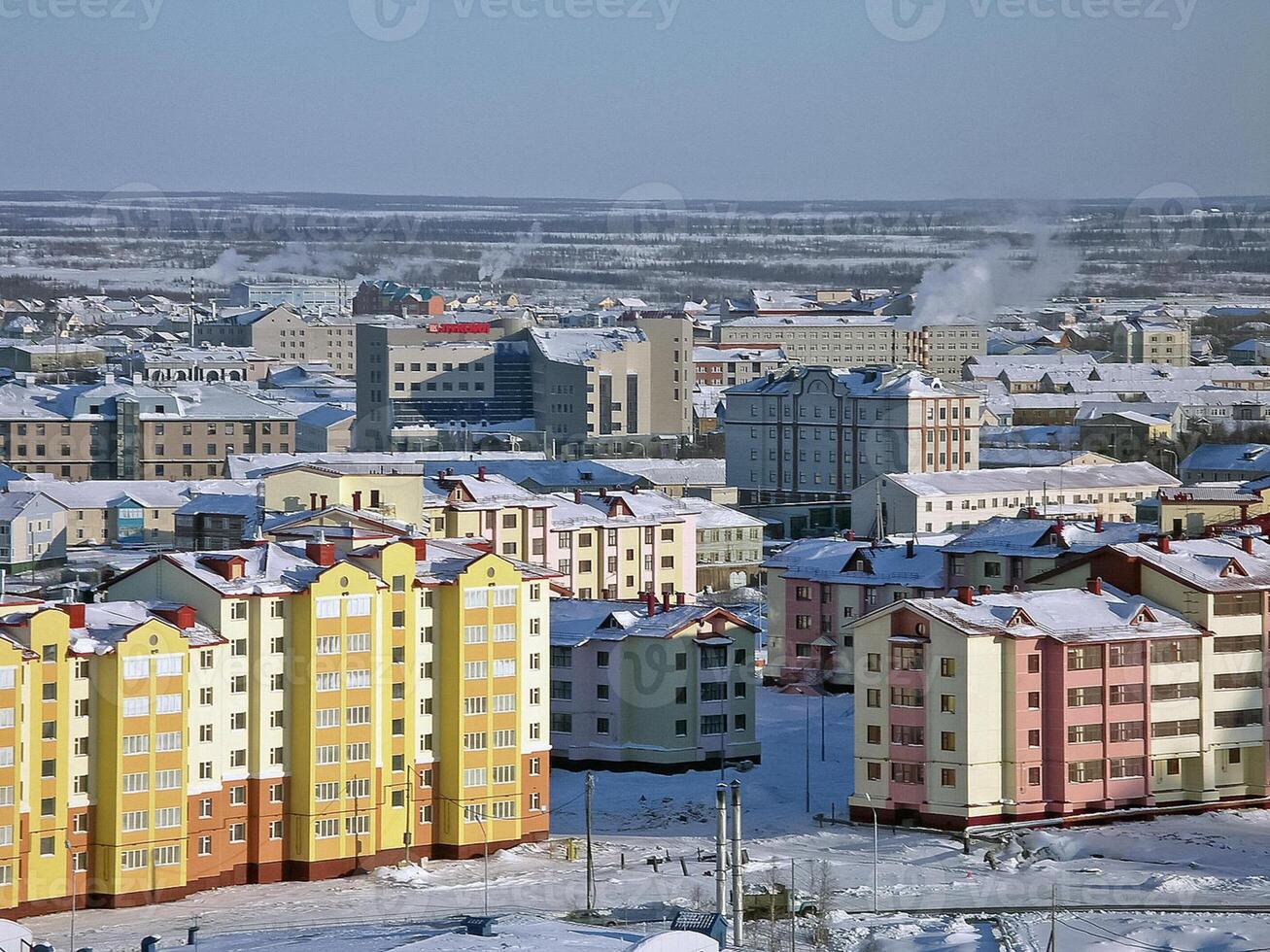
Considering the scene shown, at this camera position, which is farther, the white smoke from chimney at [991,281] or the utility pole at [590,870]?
the white smoke from chimney at [991,281]

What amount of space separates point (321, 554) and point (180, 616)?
712 mm

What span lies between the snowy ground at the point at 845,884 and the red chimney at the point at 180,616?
98 cm

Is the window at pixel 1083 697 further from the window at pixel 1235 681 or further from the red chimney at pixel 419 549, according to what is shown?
the red chimney at pixel 419 549

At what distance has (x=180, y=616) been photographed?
32.7 ft

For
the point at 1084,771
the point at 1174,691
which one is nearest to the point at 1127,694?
the point at 1174,691

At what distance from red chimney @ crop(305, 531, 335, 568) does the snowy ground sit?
1.19 meters

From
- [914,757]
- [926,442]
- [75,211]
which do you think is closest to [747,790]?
[914,757]

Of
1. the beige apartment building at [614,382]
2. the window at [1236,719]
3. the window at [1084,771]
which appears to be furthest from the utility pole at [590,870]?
the beige apartment building at [614,382]

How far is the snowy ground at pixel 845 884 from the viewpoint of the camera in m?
9.12

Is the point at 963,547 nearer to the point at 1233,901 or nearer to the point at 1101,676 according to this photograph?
the point at 1101,676

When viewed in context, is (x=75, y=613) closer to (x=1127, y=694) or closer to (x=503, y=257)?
(x=1127, y=694)

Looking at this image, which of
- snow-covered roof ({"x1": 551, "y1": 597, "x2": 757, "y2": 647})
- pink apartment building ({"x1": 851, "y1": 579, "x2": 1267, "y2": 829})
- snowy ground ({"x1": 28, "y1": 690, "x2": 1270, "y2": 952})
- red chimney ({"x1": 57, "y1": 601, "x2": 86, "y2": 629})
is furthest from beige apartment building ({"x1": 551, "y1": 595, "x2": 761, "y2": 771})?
red chimney ({"x1": 57, "y1": 601, "x2": 86, "y2": 629})

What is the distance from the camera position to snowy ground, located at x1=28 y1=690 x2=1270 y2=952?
912cm

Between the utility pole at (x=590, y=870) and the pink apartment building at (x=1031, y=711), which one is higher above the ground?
the pink apartment building at (x=1031, y=711)
